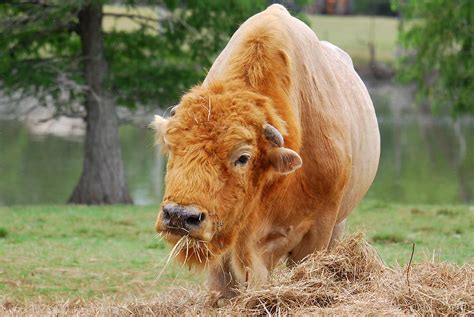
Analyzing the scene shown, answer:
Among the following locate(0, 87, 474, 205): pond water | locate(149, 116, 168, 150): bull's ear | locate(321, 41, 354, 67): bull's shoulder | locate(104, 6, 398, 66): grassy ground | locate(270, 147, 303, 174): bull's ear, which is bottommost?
locate(0, 87, 474, 205): pond water

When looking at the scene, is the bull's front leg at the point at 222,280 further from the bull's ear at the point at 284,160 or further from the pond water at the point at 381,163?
the pond water at the point at 381,163

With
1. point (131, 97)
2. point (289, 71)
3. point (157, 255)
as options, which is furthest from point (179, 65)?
point (289, 71)

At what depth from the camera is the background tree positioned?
19.6 metres

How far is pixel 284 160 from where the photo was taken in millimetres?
6406

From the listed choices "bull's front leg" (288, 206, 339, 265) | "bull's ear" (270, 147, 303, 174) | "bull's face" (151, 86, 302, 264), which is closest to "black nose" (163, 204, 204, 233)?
"bull's face" (151, 86, 302, 264)

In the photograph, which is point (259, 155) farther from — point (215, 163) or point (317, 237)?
point (317, 237)

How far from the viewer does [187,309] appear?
22.0 feet

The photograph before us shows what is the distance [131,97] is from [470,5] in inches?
329

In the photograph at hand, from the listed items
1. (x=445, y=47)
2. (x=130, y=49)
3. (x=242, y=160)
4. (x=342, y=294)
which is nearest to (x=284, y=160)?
(x=242, y=160)

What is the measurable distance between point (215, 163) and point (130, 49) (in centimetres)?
1576

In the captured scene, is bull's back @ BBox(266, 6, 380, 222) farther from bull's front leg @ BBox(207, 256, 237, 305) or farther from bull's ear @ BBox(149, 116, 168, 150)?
bull's ear @ BBox(149, 116, 168, 150)

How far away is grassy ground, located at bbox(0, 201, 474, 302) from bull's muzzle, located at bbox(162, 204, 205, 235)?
208cm

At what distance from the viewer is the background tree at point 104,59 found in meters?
19.6

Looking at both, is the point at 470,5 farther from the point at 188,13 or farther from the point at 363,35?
the point at 363,35
